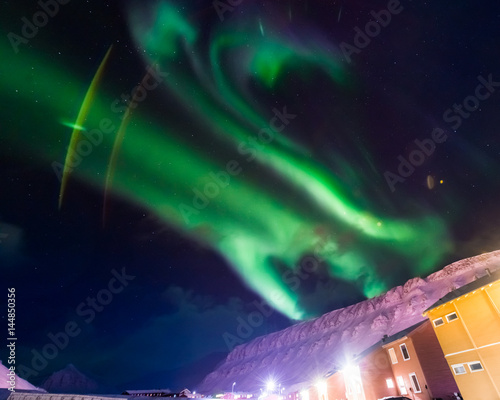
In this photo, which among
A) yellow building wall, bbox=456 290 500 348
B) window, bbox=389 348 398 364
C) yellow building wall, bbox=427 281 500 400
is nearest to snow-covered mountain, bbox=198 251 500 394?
window, bbox=389 348 398 364

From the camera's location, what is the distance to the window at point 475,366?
66.8 feet

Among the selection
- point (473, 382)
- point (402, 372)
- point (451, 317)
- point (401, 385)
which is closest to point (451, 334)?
point (451, 317)

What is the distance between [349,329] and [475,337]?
331 feet

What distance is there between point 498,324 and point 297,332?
156 m

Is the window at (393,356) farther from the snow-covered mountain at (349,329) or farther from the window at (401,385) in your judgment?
the snow-covered mountain at (349,329)

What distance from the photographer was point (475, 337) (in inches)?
815

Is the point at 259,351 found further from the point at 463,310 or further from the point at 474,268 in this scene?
the point at 463,310

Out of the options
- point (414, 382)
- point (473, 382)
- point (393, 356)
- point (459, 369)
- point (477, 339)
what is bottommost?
point (473, 382)

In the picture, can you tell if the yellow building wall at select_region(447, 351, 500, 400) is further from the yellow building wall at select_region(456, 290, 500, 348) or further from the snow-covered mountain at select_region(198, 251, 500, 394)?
the snow-covered mountain at select_region(198, 251, 500, 394)

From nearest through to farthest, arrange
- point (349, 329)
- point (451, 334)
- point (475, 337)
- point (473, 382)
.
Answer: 1. point (475, 337)
2. point (473, 382)
3. point (451, 334)
4. point (349, 329)

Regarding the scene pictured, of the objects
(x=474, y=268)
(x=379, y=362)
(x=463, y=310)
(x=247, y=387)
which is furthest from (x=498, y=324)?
(x=247, y=387)

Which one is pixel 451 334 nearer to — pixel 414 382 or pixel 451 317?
pixel 451 317

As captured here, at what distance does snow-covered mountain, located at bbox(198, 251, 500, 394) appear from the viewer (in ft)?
298

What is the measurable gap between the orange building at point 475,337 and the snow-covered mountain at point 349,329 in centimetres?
5653
